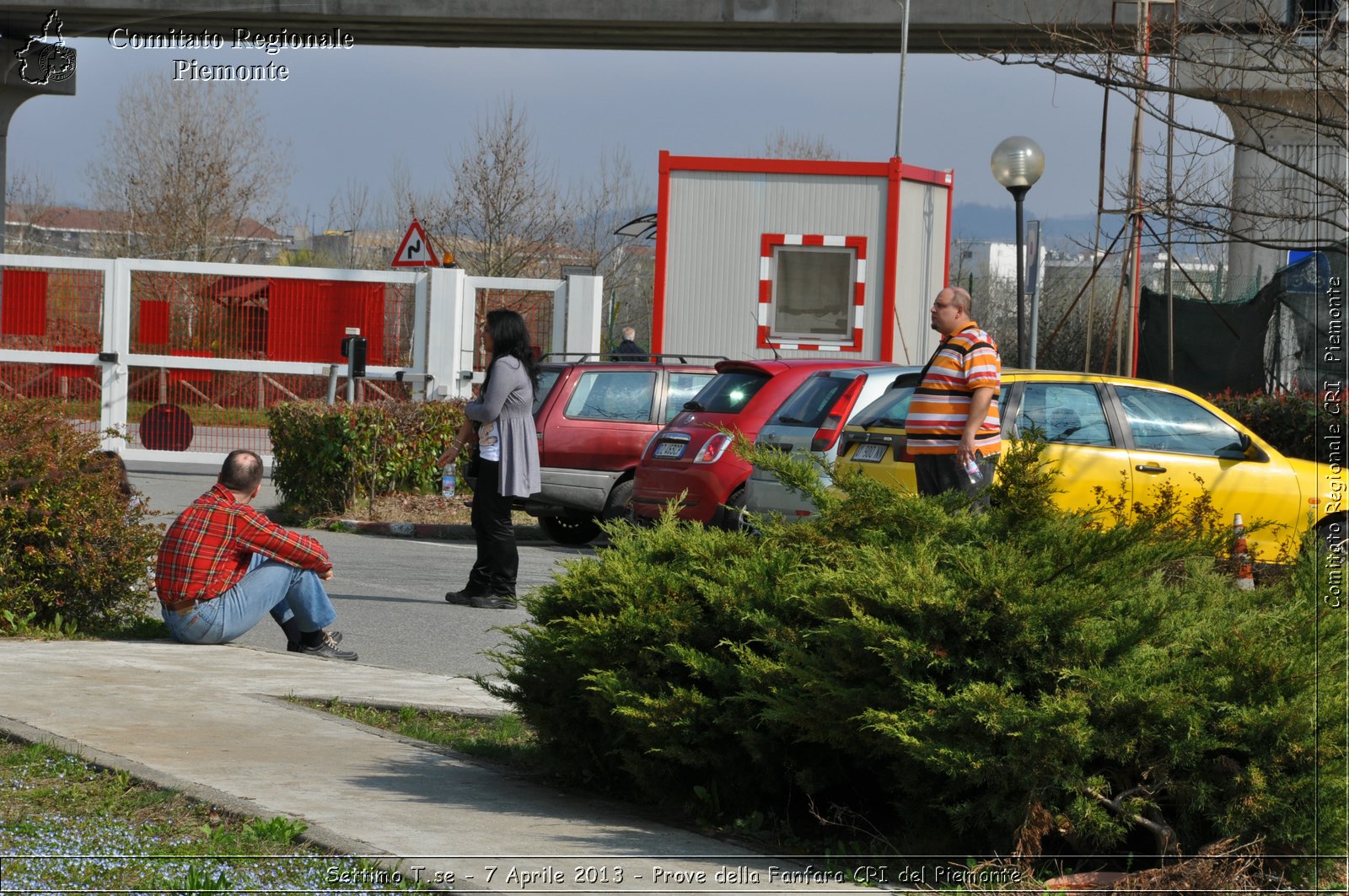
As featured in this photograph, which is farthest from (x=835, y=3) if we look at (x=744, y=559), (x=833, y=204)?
(x=744, y=559)

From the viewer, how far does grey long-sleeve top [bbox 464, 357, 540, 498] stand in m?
9.91

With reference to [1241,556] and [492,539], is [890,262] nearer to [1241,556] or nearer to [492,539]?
[492,539]

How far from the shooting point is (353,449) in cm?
1555

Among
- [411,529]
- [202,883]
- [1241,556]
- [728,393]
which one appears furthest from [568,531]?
[202,883]

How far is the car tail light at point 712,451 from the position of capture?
1207cm

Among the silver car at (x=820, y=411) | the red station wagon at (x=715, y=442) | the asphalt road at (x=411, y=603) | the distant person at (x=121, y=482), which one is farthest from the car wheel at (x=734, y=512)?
the distant person at (x=121, y=482)

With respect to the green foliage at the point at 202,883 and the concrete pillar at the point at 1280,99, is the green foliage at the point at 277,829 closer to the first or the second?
the green foliage at the point at 202,883

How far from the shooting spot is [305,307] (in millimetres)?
19141

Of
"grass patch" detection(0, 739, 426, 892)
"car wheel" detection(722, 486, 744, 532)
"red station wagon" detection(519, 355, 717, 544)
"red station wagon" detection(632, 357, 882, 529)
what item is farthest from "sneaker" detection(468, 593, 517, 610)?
"grass patch" detection(0, 739, 426, 892)

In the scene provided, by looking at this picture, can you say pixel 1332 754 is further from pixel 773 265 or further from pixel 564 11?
pixel 564 11

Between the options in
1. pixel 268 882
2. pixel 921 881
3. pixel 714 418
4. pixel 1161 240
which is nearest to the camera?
pixel 268 882

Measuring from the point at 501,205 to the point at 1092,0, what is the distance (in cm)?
1658

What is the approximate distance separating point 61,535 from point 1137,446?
667cm

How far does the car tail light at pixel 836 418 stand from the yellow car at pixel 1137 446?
833mm
